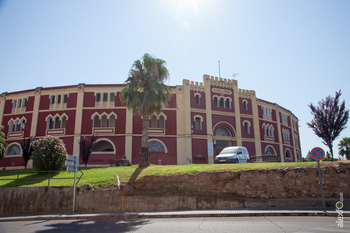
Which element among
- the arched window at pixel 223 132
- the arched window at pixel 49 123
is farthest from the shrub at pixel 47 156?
the arched window at pixel 223 132

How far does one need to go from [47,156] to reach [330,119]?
83.2ft

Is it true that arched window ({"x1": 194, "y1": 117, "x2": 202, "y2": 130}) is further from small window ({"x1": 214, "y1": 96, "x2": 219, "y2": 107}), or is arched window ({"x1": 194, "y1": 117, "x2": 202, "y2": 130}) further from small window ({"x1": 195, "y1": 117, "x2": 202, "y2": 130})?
small window ({"x1": 214, "y1": 96, "x2": 219, "y2": 107})

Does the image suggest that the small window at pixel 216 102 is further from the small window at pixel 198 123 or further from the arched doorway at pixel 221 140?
the small window at pixel 198 123

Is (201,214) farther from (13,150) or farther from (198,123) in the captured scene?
(13,150)

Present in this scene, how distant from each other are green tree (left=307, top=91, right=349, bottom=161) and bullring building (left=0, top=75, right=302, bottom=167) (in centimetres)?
640

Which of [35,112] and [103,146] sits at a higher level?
[35,112]

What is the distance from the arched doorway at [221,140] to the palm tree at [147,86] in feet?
47.8

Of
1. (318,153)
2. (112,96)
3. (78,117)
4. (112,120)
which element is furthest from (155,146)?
(318,153)

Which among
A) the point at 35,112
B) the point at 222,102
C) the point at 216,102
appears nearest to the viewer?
the point at 35,112

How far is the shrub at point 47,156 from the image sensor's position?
19.2m

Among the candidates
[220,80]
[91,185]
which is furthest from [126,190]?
[220,80]

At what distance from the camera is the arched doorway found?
109 feet

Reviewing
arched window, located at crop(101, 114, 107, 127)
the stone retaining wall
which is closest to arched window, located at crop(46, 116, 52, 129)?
arched window, located at crop(101, 114, 107, 127)

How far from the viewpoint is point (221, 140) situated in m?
33.8
